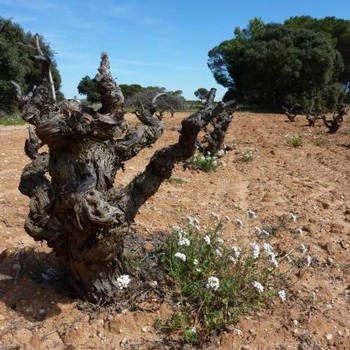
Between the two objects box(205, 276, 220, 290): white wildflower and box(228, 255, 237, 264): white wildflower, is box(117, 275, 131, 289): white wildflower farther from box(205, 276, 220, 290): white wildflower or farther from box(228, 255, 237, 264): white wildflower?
box(228, 255, 237, 264): white wildflower

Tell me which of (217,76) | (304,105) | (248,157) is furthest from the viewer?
(217,76)

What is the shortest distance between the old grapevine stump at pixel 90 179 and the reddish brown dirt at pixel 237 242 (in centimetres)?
31

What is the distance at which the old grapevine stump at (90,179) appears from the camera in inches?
99.5

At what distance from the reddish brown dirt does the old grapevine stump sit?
31cm

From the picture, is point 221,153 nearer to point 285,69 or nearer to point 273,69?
point 285,69

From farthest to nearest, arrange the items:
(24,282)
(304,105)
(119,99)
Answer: (304,105), (24,282), (119,99)

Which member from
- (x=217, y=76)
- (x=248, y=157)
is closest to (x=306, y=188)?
(x=248, y=157)

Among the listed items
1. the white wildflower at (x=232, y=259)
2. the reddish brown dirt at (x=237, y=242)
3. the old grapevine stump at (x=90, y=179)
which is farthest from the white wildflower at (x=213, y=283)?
the old grapevine stump at (x=90, y=179)

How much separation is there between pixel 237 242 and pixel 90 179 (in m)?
1.98

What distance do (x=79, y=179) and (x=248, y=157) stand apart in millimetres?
6148

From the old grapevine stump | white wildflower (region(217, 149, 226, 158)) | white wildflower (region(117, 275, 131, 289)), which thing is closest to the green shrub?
white wildflower (region(117, 275, 131, 289))

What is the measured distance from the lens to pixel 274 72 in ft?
69.3

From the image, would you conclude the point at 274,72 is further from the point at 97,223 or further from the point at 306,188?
the point at 97,223

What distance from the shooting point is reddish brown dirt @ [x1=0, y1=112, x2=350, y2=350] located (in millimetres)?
2789
